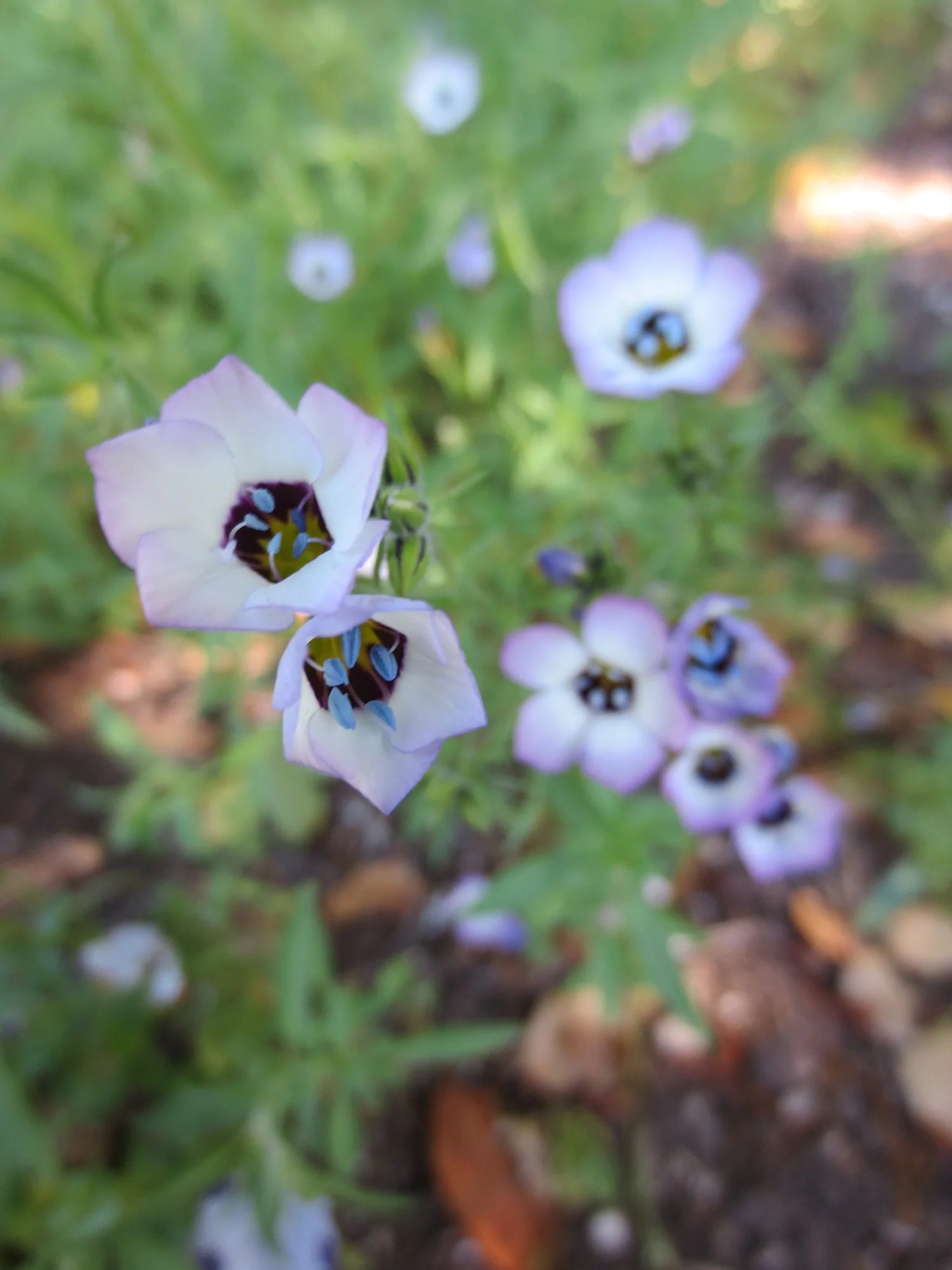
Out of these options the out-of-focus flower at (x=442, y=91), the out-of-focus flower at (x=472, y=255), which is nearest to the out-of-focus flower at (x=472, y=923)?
the out-of-focus flower at (x=472, y=255)

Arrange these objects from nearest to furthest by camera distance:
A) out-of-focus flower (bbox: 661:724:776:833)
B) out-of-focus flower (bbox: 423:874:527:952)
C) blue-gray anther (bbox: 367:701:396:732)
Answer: blue-gray anther (bbox: 367:701:396:732) < out-of-focus flower (bbox: 661:724:776:833) < out-of-focus flower (bbox: 423:874:527:952)

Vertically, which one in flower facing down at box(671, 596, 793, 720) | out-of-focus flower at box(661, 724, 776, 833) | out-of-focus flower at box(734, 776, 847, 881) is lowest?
out-of-focus flower at box(734, 776, 847, 881)

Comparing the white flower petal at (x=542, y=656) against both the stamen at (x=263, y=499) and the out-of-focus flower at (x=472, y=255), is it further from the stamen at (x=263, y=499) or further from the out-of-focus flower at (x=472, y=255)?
the out-of-focus flower at (x=472, y=255)

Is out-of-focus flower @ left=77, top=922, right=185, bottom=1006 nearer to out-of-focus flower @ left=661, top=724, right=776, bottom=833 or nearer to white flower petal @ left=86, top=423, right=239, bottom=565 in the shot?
out-of-focus flower @ left=661, top=724, right=776, bottom=833

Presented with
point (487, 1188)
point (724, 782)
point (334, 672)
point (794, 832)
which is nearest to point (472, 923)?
point (487, 1188)

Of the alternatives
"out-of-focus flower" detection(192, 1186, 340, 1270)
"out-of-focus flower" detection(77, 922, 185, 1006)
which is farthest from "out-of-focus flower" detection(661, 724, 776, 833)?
"out-of-focus flower" detection(77, 922, 185, 1006)

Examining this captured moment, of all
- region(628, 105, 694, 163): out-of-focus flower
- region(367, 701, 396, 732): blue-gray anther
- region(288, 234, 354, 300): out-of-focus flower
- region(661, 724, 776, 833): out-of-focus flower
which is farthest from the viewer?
region(628, 105, 694, 163): out-of-focus flower

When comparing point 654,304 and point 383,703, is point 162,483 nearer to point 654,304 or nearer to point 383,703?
point 383,703
